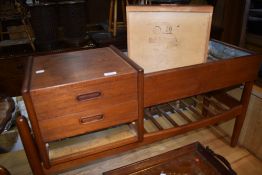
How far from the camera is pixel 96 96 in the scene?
A: 91 cm

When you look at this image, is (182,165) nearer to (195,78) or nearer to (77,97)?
(195,78)

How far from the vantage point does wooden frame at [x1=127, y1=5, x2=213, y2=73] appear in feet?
3.79

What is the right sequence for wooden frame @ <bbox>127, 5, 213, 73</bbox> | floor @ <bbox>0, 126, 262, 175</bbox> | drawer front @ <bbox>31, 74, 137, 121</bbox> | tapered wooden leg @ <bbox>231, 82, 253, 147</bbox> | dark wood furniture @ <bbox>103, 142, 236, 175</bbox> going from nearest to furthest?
drawer front @ <bbox>31, 74, 137, 121</bbox>, dark wood furniture @ <bbox>103, 142, 236, 175</bbox>, wooden frame @ <bbox>127, 5, 213, 73</bbox>, tapered wooden leg @ <bbox>231, 82, 253, 147</bbox>, floor @ <bbox>0, 126, 262, 175</bbox>

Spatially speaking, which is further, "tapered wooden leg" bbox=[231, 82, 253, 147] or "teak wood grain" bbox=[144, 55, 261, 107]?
"tapered wooden leg" bbox=[231, 82, 253, 147]

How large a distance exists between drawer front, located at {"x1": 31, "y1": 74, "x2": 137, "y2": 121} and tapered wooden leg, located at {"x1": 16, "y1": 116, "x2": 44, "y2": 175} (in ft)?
0.24

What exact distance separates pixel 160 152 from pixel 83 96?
93 cm

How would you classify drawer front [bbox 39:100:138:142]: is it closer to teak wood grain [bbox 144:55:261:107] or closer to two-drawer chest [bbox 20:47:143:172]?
two-drawer chest [bbox 20:47:143:172]

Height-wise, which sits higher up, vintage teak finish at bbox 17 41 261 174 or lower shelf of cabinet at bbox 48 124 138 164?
vintage teak finish at bbox 17 41 261 174

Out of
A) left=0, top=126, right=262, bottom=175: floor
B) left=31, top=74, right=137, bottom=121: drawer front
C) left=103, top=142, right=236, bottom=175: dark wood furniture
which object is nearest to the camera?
left=31, top=74, right=137, bottom=121: drawer front

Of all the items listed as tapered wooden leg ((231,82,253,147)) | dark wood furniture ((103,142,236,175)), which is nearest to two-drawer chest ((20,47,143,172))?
dark wood furniture ((103,142,236,175))

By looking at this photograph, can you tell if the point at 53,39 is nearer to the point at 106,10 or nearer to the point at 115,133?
the point at 106,10

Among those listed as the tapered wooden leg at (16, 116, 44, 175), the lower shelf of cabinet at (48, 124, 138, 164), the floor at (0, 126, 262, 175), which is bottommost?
the floor at (0, 126, 262, 175)

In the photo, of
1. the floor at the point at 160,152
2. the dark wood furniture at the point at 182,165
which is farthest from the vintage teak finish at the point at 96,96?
the floor at the point at 160,152

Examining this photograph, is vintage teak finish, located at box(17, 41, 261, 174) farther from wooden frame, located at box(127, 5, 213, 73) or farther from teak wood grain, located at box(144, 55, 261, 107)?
wooden frame, located at box(127, 5, 213, 73)
